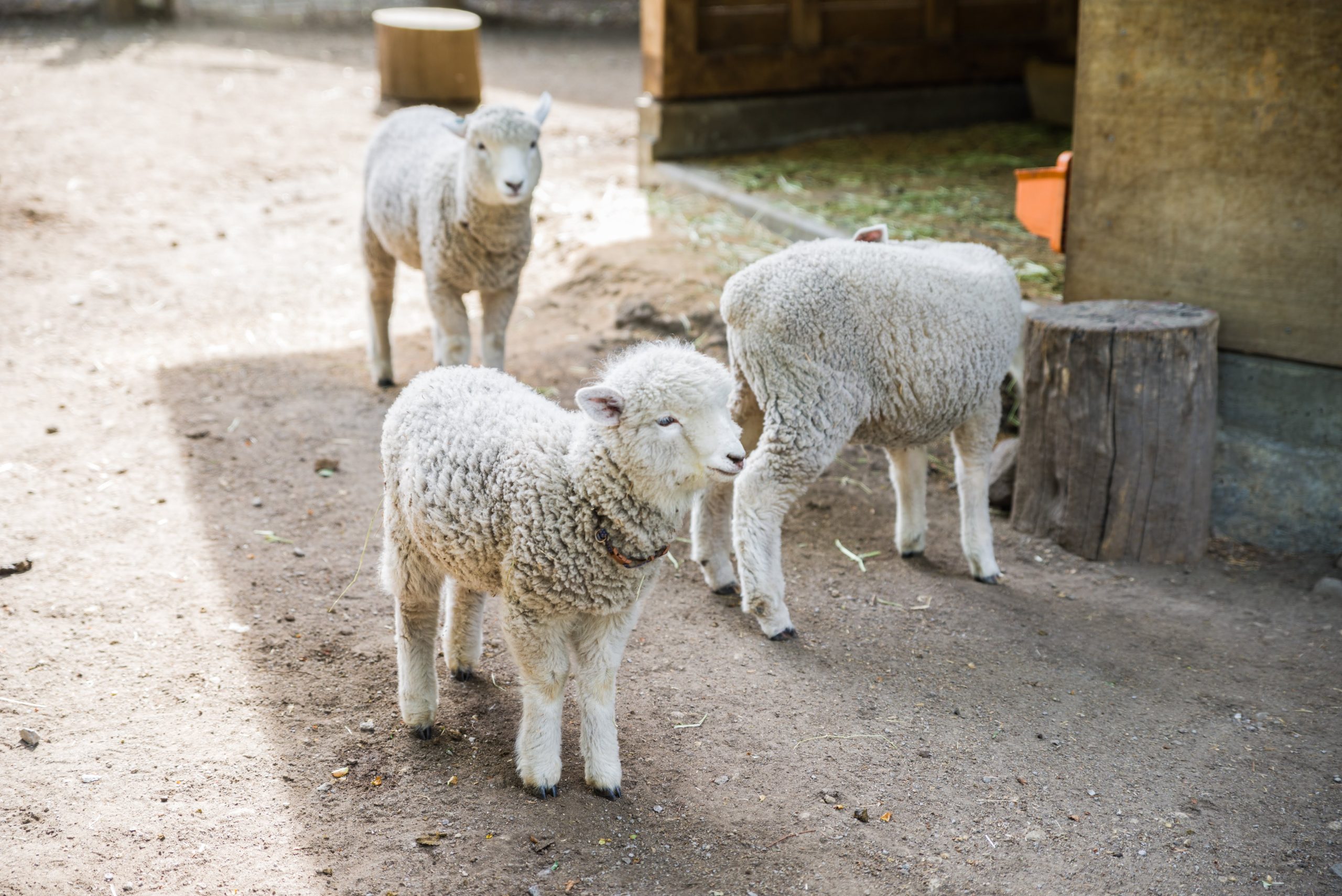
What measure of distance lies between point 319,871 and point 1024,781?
77.8 inches

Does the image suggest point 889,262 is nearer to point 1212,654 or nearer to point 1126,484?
point 1126,484

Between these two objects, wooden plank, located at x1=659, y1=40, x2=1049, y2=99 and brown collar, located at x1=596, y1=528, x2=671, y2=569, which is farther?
wooden plank, located at x1=659, y1=40, x2=1049, y2=99

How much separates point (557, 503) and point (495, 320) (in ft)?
9.30

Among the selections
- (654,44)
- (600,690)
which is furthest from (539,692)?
(654,44)

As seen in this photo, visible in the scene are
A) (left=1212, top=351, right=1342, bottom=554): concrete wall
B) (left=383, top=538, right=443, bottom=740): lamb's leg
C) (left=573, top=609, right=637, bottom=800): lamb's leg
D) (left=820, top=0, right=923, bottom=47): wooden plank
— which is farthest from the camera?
(left=820, top=0, right=923, bottom=47): wooden plank

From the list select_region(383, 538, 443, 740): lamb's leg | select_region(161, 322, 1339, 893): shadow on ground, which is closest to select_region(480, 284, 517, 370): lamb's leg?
select_region(161, 322, 1339, 893): shadow on ground

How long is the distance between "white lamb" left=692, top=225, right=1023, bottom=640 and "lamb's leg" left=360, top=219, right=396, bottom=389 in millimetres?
2504

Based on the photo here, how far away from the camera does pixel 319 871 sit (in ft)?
9.56

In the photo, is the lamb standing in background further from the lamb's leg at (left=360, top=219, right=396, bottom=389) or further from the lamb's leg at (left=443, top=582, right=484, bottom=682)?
the lamb's leg at (left=443, top=582, right=484, bottom=682)

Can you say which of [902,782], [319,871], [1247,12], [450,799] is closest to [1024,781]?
[902,782]

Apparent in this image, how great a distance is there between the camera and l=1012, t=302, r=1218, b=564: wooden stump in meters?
4.64

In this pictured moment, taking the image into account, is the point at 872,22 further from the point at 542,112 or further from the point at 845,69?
the point at 542,112

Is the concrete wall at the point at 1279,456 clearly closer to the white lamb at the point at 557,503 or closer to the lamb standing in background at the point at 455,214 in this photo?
the white lamb at the point at 557,503

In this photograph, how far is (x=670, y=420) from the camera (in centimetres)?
290
